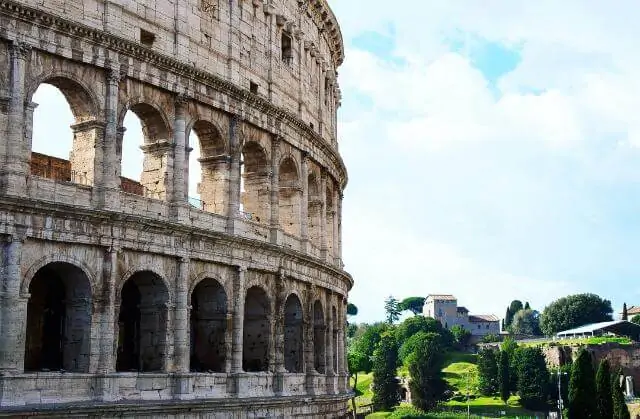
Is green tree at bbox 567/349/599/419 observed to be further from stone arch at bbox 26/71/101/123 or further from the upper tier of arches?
stone arch at bbox 26/71/101/123

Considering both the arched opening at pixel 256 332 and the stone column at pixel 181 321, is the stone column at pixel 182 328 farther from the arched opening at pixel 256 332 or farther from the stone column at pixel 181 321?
the arched opening at pixel 256 332

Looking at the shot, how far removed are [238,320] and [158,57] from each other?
24.1 feet

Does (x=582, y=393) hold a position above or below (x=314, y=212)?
below

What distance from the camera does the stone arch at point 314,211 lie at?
3200 centimetres

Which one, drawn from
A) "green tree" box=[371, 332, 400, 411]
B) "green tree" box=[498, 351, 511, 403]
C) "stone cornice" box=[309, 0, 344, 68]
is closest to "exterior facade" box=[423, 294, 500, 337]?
"green tree" box=[371, 332, 400, 411]

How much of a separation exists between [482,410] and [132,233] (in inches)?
2745

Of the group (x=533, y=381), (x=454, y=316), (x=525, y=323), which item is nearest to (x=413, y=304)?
(x=454, y=316)

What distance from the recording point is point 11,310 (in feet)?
63.4

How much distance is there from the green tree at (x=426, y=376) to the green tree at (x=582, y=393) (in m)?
43.2

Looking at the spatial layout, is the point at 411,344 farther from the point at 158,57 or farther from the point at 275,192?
the point at 158,57

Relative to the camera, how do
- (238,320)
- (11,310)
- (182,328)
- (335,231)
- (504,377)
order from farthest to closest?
(504,377)
(335,231)
(238,320)
(182,328)
(11,310)

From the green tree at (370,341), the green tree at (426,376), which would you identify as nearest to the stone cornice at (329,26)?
the green tree at (426,376)

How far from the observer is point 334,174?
33.7 meters

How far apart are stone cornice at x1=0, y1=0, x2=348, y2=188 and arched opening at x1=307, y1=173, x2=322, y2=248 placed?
1230 millimetres
